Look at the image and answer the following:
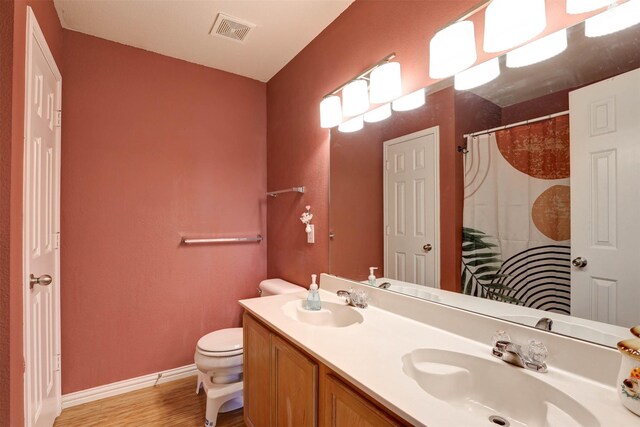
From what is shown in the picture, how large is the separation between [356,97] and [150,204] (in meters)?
1.62

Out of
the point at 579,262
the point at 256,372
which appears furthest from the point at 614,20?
the point at 256,372

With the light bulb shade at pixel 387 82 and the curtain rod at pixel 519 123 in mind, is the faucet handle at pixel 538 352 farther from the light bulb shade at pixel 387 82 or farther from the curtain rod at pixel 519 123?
the light bulb shade at pixel 387 82

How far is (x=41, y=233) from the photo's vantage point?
1.48 metres

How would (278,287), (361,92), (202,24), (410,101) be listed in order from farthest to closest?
1. (278,287)
2. (202,24)
3. (361,92)
4. (410,101)

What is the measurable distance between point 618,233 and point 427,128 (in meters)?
0.74

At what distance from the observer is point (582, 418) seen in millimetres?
677

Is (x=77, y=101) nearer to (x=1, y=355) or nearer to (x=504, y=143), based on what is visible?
(x=1, y=355)

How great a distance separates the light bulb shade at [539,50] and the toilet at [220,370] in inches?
75.0

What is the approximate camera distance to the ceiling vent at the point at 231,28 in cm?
183

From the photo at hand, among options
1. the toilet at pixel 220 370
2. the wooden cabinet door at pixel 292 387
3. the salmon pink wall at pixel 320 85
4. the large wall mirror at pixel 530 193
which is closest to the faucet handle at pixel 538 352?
the large wall mirror at pixel 530 193

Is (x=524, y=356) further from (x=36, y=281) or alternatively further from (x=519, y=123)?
(x=36, y=281)

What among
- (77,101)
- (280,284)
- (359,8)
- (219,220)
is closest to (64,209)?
(77,101)

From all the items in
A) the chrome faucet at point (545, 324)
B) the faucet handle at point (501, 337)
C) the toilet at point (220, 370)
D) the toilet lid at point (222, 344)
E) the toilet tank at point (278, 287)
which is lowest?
the toilet at point (220, 370)

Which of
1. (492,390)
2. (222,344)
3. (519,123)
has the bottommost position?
(222,344)
